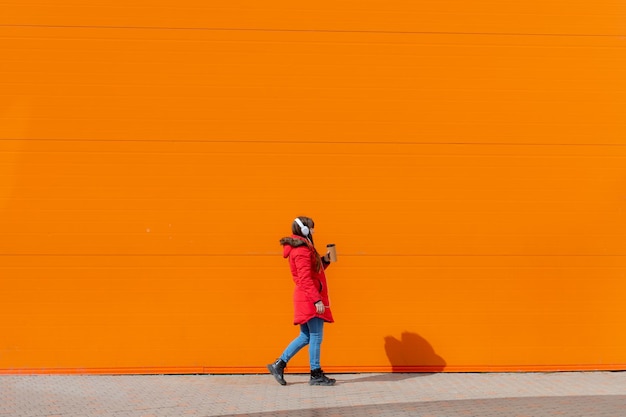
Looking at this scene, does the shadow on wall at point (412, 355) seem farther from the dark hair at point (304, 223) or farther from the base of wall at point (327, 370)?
the dark hair at point (304, 223)

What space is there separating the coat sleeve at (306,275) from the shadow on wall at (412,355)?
4.32 feet

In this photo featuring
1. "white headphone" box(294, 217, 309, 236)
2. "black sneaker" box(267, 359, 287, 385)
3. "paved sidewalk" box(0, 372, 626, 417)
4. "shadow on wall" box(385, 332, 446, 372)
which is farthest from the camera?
"shadow on wall" box(385, 332, 446, 372)

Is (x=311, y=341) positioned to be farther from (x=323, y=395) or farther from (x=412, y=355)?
(x=412, y=355)

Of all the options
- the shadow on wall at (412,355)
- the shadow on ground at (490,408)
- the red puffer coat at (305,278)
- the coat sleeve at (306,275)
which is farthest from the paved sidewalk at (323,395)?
the coat sleeve at (306,275)

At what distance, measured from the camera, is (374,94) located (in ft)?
35.7

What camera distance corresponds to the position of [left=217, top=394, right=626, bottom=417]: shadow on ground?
8461 mm

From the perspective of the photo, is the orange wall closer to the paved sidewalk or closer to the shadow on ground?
the paved sidewalk

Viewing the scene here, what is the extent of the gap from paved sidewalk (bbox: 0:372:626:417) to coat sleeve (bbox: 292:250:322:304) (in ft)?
2.86

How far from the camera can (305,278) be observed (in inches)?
388

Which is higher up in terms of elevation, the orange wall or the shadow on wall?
the orange wall

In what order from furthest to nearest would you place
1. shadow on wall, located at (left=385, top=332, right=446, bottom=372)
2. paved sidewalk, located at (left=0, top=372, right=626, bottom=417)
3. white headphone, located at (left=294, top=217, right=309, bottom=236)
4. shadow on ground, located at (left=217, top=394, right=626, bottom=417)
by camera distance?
shadow on wall, located at (left=385, top=332, right=446, bottom=372) → white headphone, located at (left=294, top=217, right=309, bottom=236) → paved sidewalk, located at (left=0, top=372, right=626, bottom=417) → shadow on ground, located at (left=217, top=394, right=626, bottom=417)

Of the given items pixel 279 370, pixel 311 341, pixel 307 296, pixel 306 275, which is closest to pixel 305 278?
pixel 306 275

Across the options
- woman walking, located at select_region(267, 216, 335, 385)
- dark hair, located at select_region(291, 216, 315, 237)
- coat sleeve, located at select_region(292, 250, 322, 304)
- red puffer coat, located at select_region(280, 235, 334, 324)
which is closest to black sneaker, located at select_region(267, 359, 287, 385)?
woman walking, located at select_region(267, 216, 335, 385)

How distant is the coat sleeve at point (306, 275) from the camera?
9.84 metres
